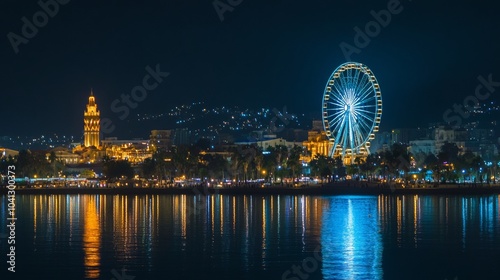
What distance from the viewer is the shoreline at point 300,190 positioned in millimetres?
88312

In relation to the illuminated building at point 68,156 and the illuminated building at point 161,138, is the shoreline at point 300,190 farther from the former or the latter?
the illuminated building at point 161,138

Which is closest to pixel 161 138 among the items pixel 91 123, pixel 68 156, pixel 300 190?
pixel 91 123

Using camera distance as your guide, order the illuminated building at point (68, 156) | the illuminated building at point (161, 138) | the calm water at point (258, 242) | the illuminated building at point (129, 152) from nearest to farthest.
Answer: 1. the calm water at point (258, 242)
2. the illuminated building at point (68, 156)
3. the illuminated building at point (129, 152)
4. the illuminated building at point (161, 138)

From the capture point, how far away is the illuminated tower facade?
537 ft

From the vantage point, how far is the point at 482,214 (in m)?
58.3

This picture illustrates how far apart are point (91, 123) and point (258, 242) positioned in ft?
415

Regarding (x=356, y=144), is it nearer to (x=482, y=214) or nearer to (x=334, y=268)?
(x=482, y=214)

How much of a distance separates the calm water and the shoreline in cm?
2215

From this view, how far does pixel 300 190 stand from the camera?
3649 inches

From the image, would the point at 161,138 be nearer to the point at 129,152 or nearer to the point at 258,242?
the point at 129,152

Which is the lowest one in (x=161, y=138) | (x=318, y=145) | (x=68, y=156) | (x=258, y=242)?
(x=258, y=242)

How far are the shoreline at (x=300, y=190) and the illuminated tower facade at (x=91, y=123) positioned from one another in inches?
2441

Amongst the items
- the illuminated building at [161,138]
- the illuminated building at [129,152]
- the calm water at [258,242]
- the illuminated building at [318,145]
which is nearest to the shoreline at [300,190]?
the calm water at [258,242]

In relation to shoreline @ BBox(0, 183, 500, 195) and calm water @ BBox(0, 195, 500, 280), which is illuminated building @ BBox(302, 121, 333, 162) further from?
calm water @ BBox(0, 195, 500, 280)
